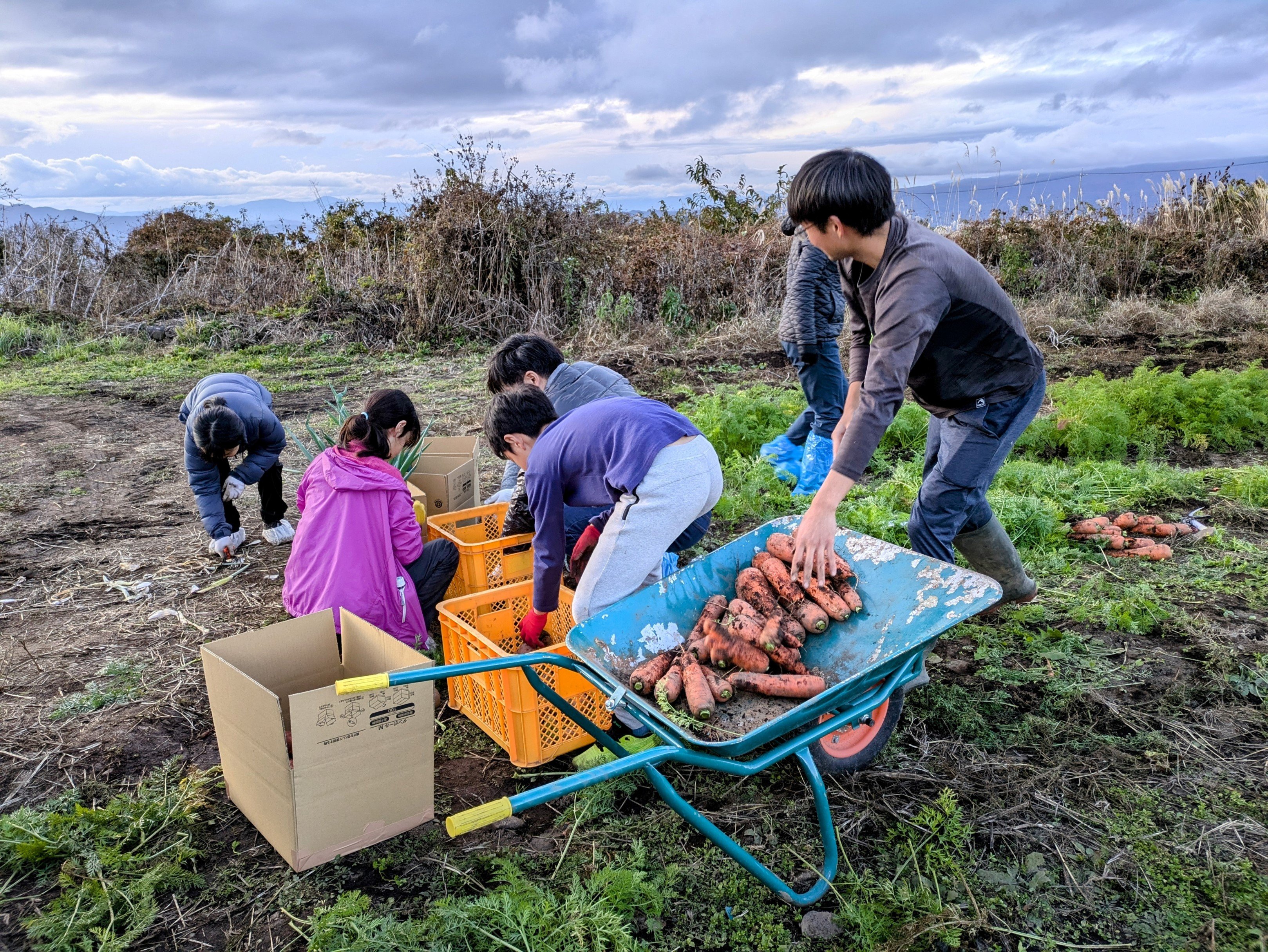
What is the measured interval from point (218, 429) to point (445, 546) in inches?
61.0

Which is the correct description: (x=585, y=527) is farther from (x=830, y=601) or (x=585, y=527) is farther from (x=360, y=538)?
(x=830, y=601)

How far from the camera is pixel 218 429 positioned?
13.5ft

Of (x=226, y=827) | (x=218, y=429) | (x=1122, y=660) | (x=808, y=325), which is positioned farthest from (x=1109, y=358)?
(x=226, y=827)

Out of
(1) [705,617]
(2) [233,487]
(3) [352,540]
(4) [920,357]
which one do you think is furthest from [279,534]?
(4) [920,357]

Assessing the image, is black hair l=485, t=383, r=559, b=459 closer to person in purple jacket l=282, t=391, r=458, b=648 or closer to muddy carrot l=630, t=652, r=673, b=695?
person in purple jacket l=282, t=391, r=458, b=648

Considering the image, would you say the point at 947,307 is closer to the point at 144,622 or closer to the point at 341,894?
the point at 341,894

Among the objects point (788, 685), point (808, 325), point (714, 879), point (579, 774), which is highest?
point (808, 325)

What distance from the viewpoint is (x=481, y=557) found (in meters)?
3.71

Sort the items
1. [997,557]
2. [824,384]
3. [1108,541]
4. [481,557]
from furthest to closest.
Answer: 1. [824,384]
2. [1108,541]
3. [481,557]
4. [997,557]

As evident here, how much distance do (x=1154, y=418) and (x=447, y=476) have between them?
5685 mm

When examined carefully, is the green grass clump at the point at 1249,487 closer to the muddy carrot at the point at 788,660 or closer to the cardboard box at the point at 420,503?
the muddy carrot at the point at 788,660

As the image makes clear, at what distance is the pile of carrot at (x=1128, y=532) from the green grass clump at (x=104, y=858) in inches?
178

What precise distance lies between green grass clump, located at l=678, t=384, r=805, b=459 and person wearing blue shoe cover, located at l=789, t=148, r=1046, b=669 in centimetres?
284

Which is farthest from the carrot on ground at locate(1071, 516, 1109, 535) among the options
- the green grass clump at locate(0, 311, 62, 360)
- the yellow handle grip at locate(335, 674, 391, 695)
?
the green grass clump at locate(0, 311, 62, 360)
